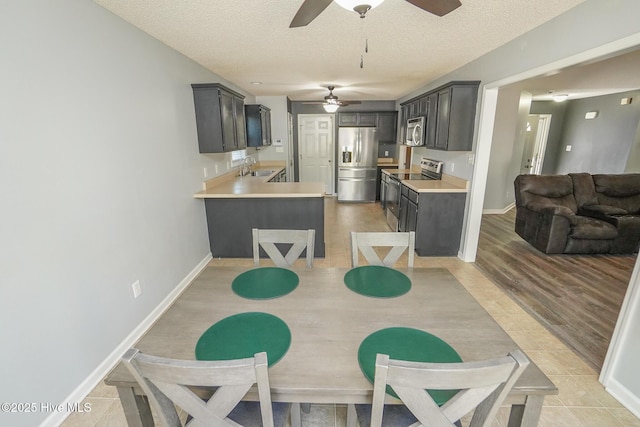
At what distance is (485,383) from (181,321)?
116 cm

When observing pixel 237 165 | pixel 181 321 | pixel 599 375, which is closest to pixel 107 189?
pixel 181 321

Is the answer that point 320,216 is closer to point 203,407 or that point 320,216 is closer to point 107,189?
point 107,189

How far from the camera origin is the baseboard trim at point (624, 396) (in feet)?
5.09

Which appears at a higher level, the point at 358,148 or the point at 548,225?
the point at 358,148

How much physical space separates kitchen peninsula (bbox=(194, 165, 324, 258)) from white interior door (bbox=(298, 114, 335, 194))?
3.50 meters

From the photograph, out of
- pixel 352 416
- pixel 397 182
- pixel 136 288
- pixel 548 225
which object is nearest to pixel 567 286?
pixel 548 225

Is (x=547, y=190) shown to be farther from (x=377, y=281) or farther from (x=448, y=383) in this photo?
(x=448, y=383)

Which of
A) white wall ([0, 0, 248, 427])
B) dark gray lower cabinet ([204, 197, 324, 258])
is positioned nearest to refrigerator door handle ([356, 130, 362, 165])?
dark gray lower cabinet ([204, 197, 324, 258])

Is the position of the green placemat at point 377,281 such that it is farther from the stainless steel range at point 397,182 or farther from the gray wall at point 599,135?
the gray wall at point 599,135

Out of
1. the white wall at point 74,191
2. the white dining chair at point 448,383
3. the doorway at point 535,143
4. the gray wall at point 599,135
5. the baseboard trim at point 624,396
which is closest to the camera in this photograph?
the white dining chair at point 448,383

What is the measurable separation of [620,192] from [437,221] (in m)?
2.77

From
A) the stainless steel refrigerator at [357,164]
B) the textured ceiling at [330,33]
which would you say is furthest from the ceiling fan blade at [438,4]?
the stainless steel refrigerator at [357,164]

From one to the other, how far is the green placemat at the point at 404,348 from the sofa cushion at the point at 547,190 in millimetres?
3799

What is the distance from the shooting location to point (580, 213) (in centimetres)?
399
